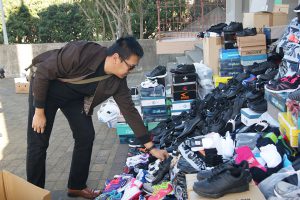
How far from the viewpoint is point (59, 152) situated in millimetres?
5355

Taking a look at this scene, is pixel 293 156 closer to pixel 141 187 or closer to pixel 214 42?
pixel 141 187

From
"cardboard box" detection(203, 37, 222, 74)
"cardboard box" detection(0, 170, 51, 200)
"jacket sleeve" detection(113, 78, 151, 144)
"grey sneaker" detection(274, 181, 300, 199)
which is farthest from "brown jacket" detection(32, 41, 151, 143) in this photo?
"cardboard box" detection(203, 37, 222, 74)

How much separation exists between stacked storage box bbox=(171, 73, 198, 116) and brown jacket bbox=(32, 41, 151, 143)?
2.45m

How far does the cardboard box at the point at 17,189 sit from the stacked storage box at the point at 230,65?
13.5ft

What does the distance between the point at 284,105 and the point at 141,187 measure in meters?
1.45

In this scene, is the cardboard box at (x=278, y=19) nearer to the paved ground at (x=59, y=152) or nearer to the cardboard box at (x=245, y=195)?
the paved ground at (x=59, y=152)

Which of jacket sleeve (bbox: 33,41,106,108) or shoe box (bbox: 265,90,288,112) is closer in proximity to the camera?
jacket sleeve (bbox: 33,41,106,108)

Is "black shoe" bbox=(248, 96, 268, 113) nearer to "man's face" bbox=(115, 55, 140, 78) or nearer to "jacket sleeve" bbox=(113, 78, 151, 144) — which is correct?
"jacket sleeve" bbox=(113, 78, 151, 144)

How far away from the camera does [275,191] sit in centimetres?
220

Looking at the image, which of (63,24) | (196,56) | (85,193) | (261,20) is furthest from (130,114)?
(63,24)

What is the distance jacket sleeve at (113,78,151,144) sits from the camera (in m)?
3.41

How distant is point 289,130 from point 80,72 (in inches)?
70.4

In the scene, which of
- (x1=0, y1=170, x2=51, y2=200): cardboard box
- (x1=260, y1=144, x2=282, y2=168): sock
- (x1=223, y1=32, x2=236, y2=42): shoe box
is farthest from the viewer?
(x1=223, y1=32, x2=236, y2=42): shoe box

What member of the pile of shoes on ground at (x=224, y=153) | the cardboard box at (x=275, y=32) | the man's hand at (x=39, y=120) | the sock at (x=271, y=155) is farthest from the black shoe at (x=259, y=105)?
the cardboard box at (x=275, y=32)
